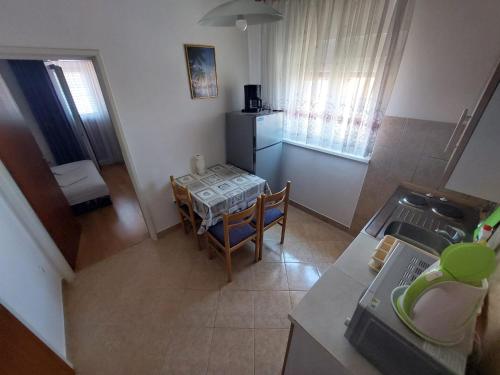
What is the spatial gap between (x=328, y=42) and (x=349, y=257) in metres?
1.92

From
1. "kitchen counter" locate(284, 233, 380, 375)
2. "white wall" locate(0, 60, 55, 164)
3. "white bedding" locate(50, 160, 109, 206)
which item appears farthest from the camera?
"white wall" locate(0, 60, 55, 164)

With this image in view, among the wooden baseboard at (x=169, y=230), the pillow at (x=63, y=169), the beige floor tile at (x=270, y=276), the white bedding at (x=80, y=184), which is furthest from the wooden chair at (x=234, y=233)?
the pillow at (x=63, y=169)

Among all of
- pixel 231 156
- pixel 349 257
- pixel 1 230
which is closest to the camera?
pixel 349 257

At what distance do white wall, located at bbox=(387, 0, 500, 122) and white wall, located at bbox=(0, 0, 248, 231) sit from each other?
1679mm

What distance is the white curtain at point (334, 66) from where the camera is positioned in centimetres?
164

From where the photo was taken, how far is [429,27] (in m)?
1.46

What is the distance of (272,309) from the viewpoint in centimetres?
170

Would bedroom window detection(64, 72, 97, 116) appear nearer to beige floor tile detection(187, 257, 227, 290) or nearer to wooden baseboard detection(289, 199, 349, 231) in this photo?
beige floor tile detection(187, 257, 227, 290)

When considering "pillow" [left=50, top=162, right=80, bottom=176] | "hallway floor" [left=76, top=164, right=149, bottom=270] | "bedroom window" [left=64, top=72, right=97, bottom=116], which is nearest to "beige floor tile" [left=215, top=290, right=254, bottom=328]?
"hallway floor" [left=76, top=164, right=149, bottom=270]

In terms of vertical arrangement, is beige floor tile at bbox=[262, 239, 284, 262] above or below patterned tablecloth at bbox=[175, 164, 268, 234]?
below

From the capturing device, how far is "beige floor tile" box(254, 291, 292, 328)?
1.61 m

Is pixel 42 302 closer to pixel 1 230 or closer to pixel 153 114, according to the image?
pixel 1 230

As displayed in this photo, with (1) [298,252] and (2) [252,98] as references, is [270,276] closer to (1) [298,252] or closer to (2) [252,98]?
(1) [298,252]

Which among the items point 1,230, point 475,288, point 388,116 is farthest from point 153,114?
point 475,288
